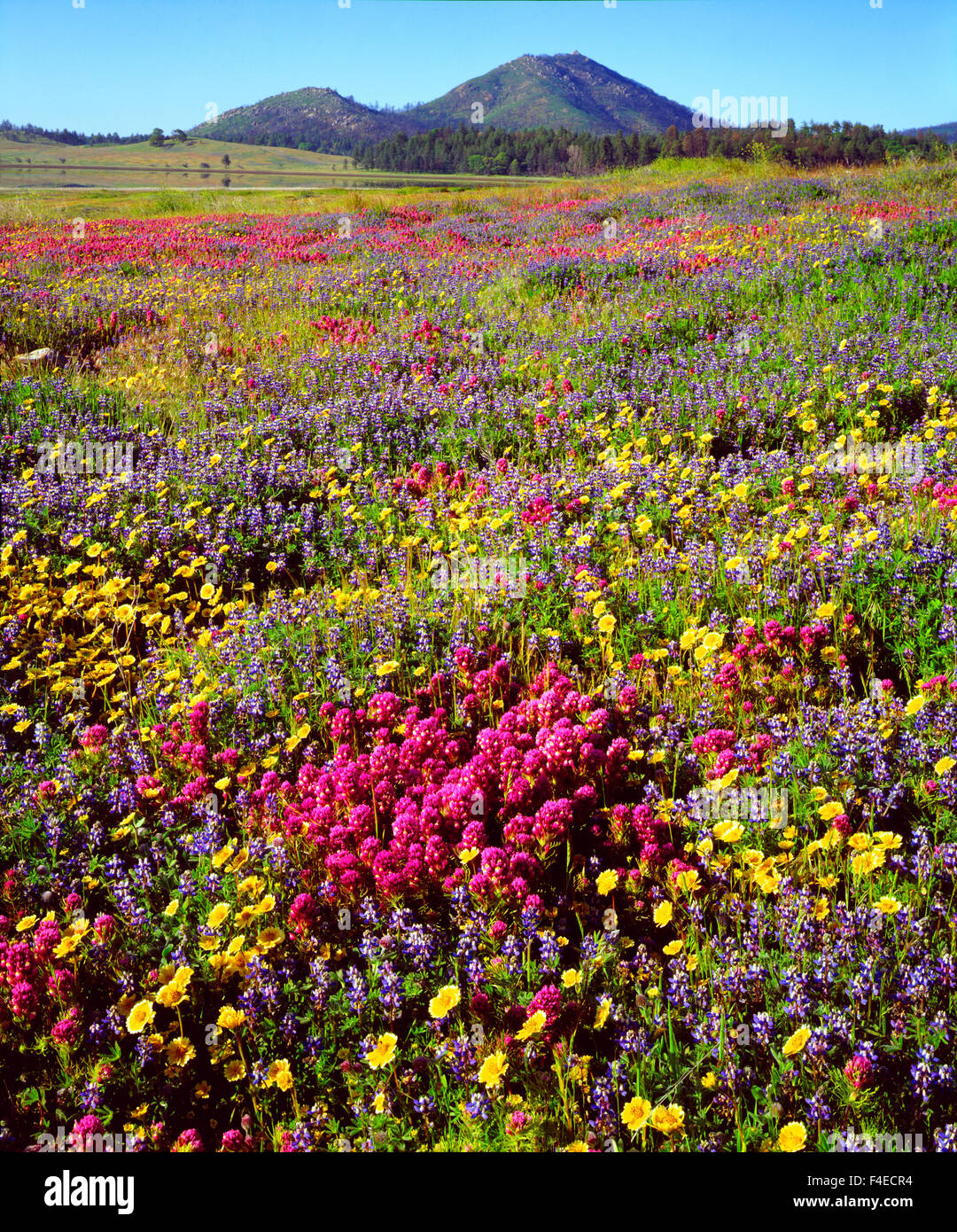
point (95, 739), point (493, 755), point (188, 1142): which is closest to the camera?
point (188, 1142)

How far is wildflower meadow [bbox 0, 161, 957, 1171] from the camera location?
7.76 feet

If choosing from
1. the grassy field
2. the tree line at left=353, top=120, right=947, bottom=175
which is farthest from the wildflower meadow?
the grassy field

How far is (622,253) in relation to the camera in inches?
539

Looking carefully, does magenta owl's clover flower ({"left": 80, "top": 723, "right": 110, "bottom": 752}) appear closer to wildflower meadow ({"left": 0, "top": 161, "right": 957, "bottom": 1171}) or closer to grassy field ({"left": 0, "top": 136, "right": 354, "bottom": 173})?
wildflower meadow ({"left": 0, "top": 161, "right": 957, "bottom": 1171})

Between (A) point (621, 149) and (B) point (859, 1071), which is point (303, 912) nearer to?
(B) point (859, 1071)

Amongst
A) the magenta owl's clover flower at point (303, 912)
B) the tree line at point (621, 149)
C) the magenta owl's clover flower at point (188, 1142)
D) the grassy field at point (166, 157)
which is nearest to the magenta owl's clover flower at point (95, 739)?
the magenta owl's clover flower at point (303, 912)

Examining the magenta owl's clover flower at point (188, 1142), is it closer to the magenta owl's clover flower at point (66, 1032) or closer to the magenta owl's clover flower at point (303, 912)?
the magenta owl's clover flower at point (66, 1032)

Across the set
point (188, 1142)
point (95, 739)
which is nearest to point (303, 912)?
point (188, 1142)

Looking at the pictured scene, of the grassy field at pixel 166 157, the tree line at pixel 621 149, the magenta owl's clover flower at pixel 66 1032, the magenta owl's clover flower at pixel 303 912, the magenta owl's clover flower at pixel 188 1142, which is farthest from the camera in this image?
the grassy field at pixel 166 157

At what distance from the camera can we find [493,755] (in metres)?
3.50

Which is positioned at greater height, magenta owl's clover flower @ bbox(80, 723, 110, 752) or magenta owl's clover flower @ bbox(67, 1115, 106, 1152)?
magenta owl's clover flower @ bbox(80, 723, 110, 752)

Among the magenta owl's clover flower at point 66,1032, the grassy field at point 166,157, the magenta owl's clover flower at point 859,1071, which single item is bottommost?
the magenta owl's clover flower at point 66,1032

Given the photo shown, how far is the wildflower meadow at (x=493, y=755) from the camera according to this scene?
237 centimetres

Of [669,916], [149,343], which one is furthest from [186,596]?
[149,343]
